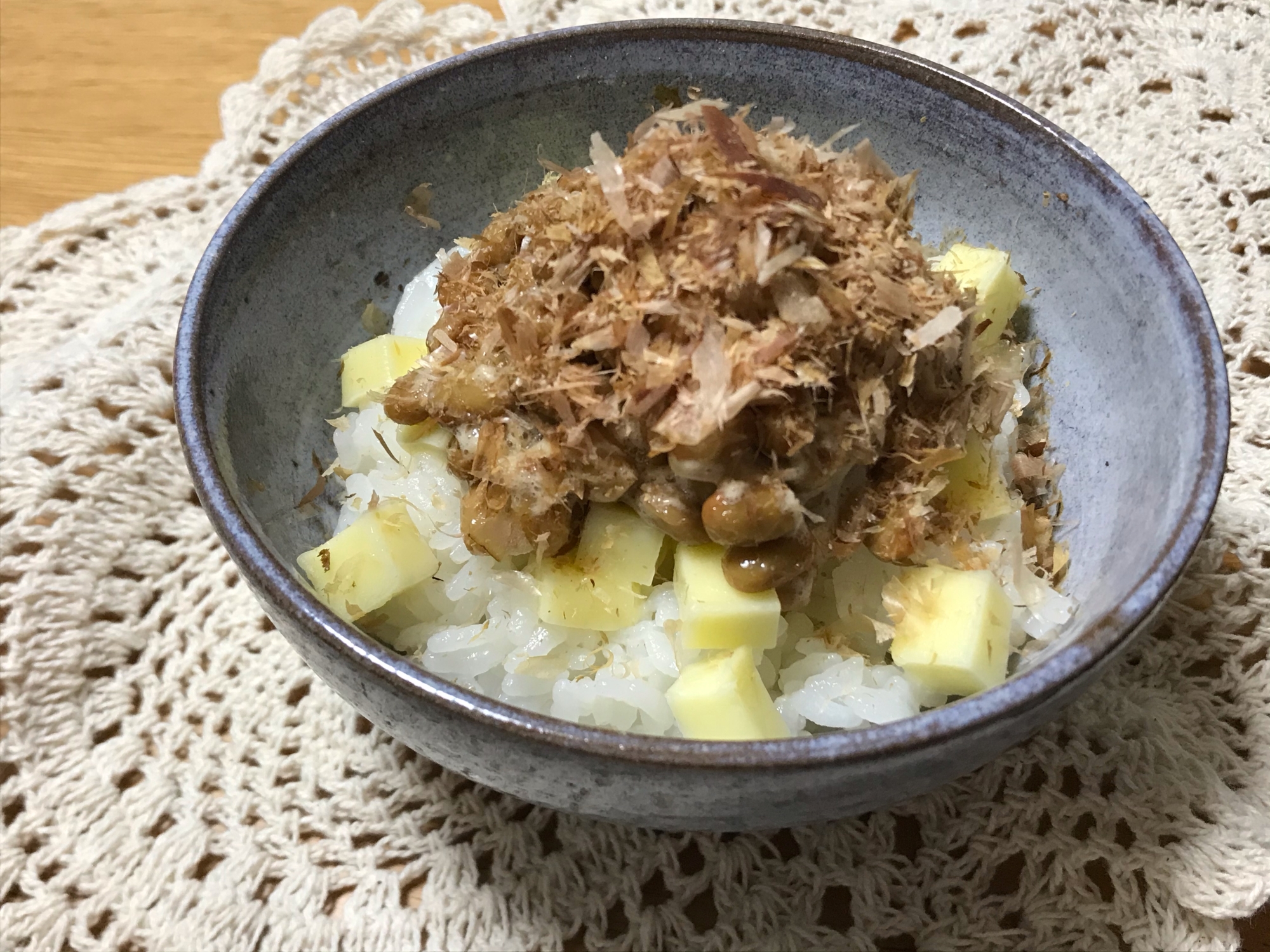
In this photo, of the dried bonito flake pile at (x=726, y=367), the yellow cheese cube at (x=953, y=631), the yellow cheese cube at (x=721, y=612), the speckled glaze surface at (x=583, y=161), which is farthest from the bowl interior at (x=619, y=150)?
the yellow cheese cube at (x=721, y=612)

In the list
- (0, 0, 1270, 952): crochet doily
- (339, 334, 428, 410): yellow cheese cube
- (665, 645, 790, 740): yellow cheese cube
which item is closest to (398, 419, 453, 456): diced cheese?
(339, 334, 428, 410): yellow cheese cube

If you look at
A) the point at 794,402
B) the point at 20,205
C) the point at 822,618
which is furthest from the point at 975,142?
the point at 20,205

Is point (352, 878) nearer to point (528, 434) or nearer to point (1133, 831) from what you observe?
point (528, 434)

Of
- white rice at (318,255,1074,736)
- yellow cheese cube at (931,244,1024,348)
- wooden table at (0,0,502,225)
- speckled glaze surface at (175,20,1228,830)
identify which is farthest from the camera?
wooden table at (0,0,502,225)

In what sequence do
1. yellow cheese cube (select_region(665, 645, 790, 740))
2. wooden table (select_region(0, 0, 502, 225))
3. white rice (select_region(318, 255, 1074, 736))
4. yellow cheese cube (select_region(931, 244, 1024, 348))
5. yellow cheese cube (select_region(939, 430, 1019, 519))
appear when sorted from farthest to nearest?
wooden table (select_region(0, 0, 502, 225)), yellow cheese cube (select_region(931, 244, 1024, 348)), yellow cheese cube (select_region(939, 430, 1019, 519)), white rice (select_region(318, 255, 1074, 736)), yellow cheese cube (select_region(665, 645, 790, 740))

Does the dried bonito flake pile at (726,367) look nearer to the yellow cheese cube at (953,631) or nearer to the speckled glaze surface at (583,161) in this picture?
the yellow cheese cube at (953,631)

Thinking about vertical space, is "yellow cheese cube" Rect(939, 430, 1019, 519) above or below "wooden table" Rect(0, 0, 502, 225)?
above

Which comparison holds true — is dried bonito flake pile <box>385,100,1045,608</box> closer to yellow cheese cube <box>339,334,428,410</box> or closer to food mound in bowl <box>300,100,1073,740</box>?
food mound in bowl <box>300,100,1073,740</box>
